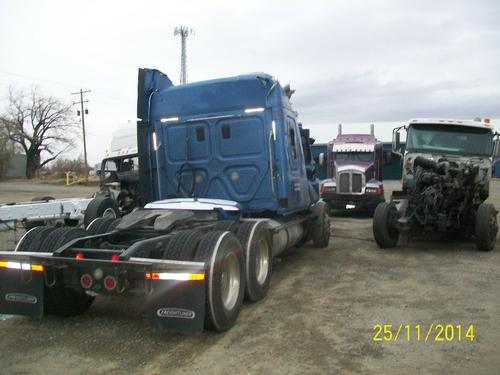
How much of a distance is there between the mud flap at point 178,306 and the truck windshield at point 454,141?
825cm

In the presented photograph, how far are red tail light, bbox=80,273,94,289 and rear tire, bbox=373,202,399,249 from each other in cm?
600

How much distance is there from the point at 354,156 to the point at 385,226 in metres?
7.51

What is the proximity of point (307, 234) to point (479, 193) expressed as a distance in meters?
3.78

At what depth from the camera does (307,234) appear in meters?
9.17

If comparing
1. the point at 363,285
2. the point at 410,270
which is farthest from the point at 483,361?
the point at 410,270

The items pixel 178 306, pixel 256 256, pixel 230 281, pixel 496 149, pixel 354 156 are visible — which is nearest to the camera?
pixel 178 306

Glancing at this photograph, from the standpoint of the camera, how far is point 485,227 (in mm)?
8836

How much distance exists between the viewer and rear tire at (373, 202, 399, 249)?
913 centimetres

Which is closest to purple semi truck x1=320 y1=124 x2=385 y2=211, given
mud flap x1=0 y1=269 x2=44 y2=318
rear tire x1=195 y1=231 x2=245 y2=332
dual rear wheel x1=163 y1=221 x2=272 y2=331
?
dual rear wheel x1=163 y1=221 x2=272 y2=331
